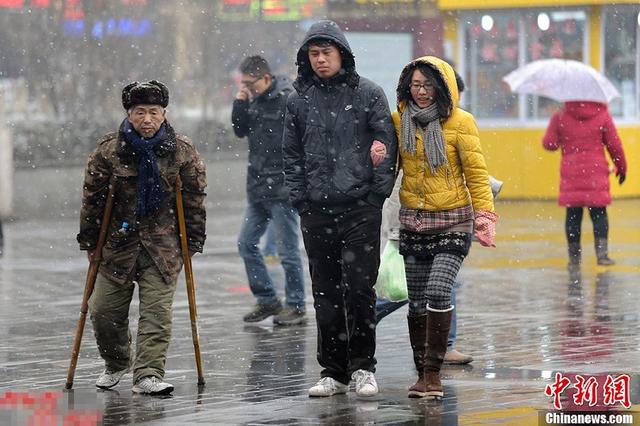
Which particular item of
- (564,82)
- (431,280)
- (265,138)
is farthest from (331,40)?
(564,82)

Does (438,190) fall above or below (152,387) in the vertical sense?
above

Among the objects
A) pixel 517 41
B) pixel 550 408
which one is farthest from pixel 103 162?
pixel 517 41

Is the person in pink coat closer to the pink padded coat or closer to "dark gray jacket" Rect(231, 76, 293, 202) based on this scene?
the pink padded coat

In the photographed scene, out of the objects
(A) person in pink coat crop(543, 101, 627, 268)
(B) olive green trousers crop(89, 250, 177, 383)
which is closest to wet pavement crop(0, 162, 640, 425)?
(B) olive green trousers crop(89, 250, 177, 383)

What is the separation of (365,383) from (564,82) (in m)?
9.35

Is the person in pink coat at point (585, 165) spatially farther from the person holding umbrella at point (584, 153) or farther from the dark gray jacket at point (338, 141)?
the dark gray jacket at point (338, 141)

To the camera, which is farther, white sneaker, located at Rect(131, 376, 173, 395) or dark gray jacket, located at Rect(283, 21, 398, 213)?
white sneaker, located at Rect(131, 376, 173, 395)

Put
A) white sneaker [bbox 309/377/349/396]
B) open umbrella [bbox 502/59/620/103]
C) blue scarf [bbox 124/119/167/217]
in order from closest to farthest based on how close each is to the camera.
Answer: white sneaker [bbox 309/377/349/396]
blue scarf [bbox 124/119/167/217]
open umbrella [bbox 502/59/620/103]

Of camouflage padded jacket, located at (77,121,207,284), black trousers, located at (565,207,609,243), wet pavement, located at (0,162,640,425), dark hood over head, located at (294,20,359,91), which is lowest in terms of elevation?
wet pavement, located at (0,162,640,425)

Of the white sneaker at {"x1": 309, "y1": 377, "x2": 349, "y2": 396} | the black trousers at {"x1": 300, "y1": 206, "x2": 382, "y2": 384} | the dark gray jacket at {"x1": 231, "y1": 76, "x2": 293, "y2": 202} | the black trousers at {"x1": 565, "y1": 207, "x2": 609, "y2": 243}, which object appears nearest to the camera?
the white sneaker at {"x1": 309, "y1": 377, "x2": 349, "y2": 396}

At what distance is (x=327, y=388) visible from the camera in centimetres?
856

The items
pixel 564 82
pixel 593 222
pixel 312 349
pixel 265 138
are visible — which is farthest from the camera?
pixel 564 82

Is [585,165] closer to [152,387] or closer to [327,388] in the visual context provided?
[327,388]

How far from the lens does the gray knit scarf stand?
8547 millimetres
